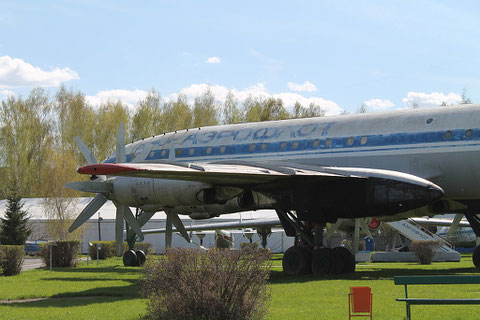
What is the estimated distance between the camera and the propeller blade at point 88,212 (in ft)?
58.0

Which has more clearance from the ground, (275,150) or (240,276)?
(275,150)

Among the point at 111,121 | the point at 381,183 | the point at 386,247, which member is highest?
the point at 111,121

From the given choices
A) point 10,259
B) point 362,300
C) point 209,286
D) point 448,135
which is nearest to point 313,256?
point 448,135

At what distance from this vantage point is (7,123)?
59781mm

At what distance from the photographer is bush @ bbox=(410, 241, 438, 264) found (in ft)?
93.0

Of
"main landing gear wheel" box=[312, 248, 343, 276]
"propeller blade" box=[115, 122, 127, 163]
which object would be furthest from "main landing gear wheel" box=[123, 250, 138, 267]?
"main landing gear wheel" box=[312, 248, 343, 276]

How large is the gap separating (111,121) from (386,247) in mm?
26857

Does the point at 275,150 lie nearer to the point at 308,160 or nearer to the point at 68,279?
the point at 308,160

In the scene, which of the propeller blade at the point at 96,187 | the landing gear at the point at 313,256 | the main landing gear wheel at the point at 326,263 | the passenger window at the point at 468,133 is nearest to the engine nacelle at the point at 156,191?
the propeller blade at the point at 96,187

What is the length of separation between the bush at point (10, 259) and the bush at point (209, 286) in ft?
42.1

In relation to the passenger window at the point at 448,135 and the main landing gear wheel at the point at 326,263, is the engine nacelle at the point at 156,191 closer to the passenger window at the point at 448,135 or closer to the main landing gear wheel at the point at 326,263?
the main landing gear wheel at the point at 326,263

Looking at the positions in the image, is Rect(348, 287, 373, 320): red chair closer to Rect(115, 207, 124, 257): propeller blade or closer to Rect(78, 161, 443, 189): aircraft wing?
Rect(78, 161, 443, 189): aircraft wing

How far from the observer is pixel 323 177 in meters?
→ 16.3

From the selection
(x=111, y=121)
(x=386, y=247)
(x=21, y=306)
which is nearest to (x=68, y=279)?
(x=21, y=306)
